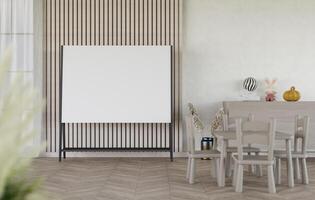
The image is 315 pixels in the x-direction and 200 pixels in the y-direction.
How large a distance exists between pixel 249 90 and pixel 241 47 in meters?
0.79

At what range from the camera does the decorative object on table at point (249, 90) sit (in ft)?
29.4

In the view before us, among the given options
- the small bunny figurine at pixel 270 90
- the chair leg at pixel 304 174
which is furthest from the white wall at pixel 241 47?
the chair leg at pixel 304 174

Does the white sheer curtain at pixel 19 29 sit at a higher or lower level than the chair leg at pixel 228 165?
higher

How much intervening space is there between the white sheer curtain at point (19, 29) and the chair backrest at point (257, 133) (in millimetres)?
4571

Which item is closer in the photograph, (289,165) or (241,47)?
(289,165)

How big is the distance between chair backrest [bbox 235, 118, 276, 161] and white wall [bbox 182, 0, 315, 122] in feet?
11.5

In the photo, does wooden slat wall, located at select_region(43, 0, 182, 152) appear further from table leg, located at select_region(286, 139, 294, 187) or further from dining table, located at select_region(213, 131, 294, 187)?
table leg, located at select_region(286, 139, 294, 187)

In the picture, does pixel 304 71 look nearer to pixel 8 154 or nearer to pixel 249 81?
pixel 249 81

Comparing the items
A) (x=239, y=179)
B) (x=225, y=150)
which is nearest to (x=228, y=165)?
(x=225, y=150)

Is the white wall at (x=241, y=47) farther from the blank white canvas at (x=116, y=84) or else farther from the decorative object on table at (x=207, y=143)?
the blank white canvas at (x=116, y=84)

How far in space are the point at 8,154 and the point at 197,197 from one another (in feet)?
18.0

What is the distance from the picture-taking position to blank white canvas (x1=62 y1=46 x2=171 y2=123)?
8.71 meters

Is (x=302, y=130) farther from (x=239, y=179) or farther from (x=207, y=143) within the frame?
(x=207, y=143)

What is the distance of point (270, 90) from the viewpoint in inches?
356
